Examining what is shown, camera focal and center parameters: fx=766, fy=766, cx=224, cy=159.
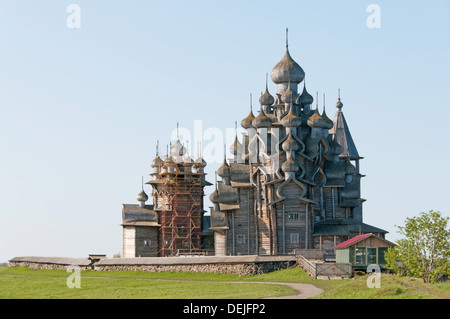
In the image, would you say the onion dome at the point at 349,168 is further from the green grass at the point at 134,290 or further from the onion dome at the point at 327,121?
the green grass at the point at 134,290

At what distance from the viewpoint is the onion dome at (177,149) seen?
76.2 metres

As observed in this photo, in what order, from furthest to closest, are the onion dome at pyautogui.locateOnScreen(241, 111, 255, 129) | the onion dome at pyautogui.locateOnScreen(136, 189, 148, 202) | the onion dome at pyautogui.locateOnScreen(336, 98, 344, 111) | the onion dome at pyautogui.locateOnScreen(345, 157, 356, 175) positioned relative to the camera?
the onion dome at pyautogui.locateOnScreen(136, 189, 148, 202)
the onion dome at pyautogui.locateOnScreen(336, 98, 344, 111)
the onion dome at pyautogui.locateOnScreen(345, 157, 356, 175)
the onion dome at pyautogui.locateOnScreen(241, 111, 255, 129)

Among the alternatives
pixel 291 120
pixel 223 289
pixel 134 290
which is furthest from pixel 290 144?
pixel 134 290

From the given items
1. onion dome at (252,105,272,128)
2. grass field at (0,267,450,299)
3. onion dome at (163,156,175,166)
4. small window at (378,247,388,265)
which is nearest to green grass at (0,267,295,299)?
grass field at (0,267,450,299)

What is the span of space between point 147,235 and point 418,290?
144ft

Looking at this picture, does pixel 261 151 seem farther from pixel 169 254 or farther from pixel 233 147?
pixel 169 254

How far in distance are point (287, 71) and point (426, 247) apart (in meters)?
29.3

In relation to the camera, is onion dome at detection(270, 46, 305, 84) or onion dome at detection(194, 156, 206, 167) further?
onion dome at detection(194, 156, 206, 167)

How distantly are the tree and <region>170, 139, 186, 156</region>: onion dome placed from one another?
37287 mm

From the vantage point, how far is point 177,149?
76438mm

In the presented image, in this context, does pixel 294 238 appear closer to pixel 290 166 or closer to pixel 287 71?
pixel 290 166

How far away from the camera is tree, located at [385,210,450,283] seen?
40625mm

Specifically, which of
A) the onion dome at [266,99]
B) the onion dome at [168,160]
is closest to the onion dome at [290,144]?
the onion dome at [266,99]

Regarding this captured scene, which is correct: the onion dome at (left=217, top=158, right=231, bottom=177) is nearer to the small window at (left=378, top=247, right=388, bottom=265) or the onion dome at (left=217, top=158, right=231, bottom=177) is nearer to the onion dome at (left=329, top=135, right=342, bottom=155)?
the onion dome at (left=329, top=135, right=342, bottom=155)
